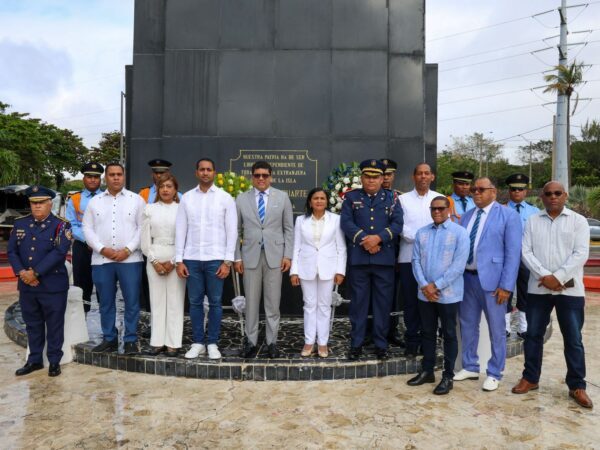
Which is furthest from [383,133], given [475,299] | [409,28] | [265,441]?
[265,441]

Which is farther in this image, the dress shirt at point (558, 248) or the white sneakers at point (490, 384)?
the white sneakers at point (490, 384)

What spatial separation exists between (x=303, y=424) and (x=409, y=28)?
17.3 feet

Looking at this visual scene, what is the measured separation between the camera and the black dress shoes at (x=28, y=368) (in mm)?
4328

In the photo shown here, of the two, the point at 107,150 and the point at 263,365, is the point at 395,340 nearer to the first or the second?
the point at 263,365

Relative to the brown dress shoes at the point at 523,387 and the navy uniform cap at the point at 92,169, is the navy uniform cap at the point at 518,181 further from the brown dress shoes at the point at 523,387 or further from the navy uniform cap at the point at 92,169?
the navy uniform cap at the point at 92,169

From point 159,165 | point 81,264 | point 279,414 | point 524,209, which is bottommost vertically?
point 279,414

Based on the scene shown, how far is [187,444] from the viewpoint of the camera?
305cm

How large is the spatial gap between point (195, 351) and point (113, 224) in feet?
4.56

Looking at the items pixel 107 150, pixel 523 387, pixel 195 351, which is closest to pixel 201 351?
pixel 195 351

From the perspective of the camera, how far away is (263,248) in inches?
174

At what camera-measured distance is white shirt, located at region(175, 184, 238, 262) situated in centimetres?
433

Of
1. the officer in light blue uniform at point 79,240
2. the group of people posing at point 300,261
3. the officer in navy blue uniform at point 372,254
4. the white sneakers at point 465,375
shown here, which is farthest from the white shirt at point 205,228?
the white sneakers at point 465,375

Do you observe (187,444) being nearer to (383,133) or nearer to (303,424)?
(303,424)

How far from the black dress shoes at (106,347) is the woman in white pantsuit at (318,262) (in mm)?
1799
